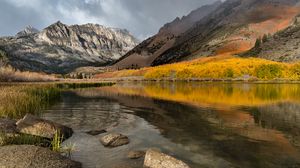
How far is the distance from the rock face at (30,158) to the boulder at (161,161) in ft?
13.2

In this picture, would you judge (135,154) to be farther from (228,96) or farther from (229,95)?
(229,95)

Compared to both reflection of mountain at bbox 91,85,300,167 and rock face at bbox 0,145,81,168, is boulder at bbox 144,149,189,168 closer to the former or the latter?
reflection of mountain at bbox 91,85,300,167

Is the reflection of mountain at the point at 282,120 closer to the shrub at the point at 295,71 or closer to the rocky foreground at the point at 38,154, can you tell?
the rocky foreground at the point at 38,154

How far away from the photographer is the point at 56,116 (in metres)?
35.5

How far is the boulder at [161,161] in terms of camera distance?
15.7m

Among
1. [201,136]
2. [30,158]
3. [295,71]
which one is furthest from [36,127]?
A: [295,71]

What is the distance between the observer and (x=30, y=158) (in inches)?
583

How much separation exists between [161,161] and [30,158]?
6822 millimetres

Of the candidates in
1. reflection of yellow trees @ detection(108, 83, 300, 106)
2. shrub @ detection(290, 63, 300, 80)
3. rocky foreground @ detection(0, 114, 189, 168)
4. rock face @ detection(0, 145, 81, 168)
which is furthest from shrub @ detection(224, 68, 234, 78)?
rock face @ detection(0, 145, 81, 168)

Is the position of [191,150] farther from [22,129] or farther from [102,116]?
[102,116]

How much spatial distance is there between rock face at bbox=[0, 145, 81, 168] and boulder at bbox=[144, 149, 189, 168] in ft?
13.2

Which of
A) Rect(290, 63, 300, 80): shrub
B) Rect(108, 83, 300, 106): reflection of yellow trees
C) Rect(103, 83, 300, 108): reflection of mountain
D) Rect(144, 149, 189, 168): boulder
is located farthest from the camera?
Rect(290, 63, 300, 80): shrub

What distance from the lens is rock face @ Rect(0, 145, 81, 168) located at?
46.5 ft

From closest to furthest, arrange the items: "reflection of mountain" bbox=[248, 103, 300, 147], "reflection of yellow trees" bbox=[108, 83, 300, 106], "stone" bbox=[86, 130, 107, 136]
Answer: "stone" bbox=[86, 130, 107, 136]
"reflection of mountain" bbox=[248, 103, 300, 147]
"reflection of yellow trees" bbox=[108, 83, 300, 106]
